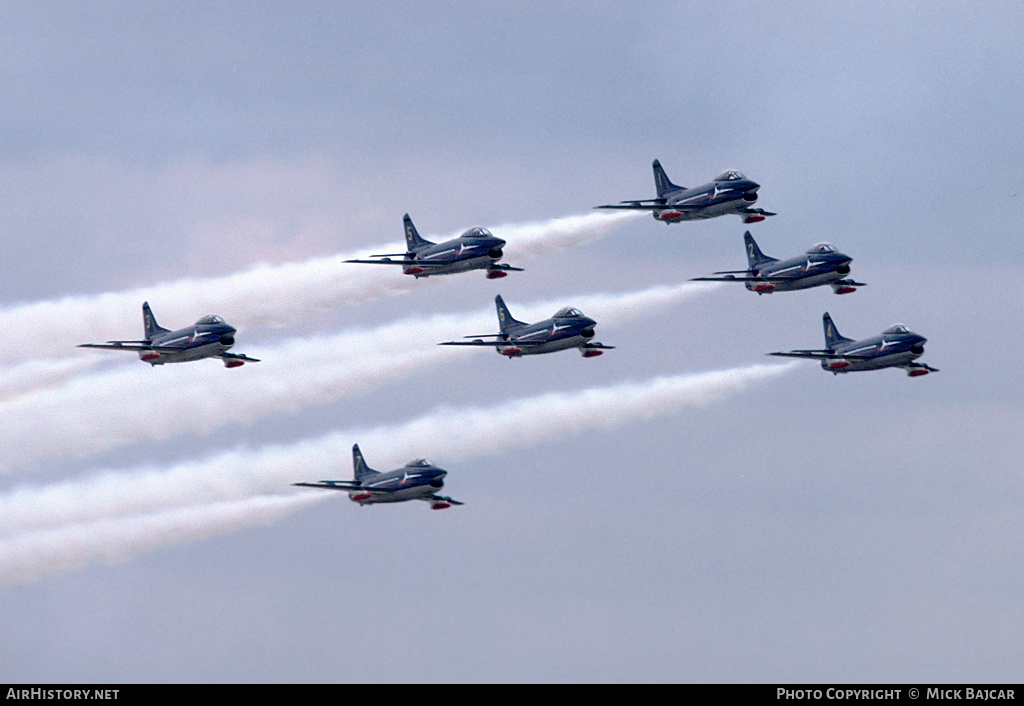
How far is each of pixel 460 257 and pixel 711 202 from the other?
19.9 metres

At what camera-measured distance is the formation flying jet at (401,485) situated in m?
191

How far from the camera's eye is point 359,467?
650 ft

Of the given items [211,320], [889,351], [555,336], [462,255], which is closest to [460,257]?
[462,255]

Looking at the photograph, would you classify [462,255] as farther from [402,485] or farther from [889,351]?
[889,351]

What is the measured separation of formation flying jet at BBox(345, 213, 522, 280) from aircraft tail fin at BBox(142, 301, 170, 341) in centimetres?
1686

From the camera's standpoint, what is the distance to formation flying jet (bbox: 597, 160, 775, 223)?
642ft

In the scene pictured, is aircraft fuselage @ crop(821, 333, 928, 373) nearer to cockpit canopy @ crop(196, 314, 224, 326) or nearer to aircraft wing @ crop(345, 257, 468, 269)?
aircraft wing @ crop(345, 257, 468, 269)

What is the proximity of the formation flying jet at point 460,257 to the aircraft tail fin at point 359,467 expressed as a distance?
48.6ft

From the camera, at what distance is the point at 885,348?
198625mm
